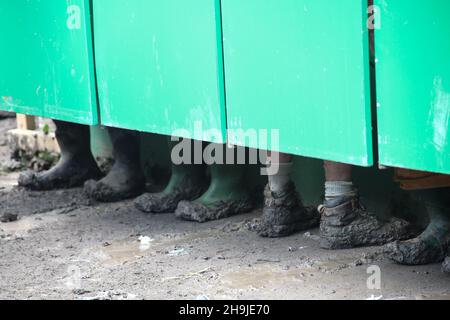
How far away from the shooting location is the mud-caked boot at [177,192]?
4371 millimetres

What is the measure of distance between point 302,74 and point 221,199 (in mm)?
1304

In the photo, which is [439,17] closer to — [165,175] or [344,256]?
[344,256]

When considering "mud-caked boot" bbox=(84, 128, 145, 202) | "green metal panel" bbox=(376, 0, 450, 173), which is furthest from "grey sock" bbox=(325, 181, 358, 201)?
"mud-caked boot" bbox=(84, 128, 145, 202)

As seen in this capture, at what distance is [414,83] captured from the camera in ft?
8.86

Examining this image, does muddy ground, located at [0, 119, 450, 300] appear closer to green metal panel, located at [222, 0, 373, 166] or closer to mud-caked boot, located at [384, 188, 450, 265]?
mud-caked boot, located at [384, 188, 450, 265]

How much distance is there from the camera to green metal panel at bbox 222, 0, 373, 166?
2861 mm

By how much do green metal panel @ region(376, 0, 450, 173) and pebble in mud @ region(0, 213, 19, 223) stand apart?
2.30 meters

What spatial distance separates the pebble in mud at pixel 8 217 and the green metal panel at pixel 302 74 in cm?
156

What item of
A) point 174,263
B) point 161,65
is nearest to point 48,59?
point 161,65

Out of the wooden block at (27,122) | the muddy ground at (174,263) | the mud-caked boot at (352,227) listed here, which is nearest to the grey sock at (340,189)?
the mud-caked boot at (352,227)

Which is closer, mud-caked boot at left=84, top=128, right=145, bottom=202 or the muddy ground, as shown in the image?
the muddy ground

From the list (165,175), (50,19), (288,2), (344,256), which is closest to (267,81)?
(288,2)

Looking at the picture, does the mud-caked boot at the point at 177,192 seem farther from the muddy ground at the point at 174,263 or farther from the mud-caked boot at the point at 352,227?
the mud-caked boot at the point at 352,227
